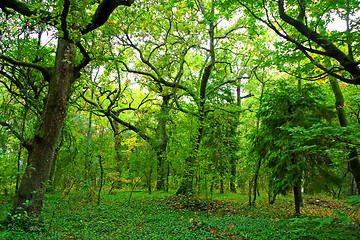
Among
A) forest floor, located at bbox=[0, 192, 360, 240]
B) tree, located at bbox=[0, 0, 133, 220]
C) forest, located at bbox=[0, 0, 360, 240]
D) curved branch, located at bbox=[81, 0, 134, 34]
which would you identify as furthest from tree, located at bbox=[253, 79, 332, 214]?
tree, located at bbox=[0, 0, 133, 220]

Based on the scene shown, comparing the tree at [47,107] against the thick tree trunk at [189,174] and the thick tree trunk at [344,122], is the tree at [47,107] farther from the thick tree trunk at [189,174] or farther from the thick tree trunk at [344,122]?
the thick tree trunk at [344,122]

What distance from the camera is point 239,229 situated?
570 centimetres

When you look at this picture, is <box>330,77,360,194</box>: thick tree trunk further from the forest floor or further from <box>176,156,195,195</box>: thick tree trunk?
<box>176,156,195,195</box>: thick tree trunk

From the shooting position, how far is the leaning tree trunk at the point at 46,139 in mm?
4816

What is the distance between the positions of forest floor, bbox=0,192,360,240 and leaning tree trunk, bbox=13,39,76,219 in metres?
0.57

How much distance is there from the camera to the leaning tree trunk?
4.82 meters

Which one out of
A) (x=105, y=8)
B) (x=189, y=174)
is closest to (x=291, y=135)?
(x=189, y=174)

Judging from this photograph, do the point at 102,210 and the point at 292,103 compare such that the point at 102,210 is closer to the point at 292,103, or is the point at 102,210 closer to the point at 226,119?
the point at 226,119

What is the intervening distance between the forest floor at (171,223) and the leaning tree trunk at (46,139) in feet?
1.88

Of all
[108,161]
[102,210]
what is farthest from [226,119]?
[102,210]

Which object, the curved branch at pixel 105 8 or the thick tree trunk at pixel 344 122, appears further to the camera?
the thick tree trunk at pixel 344 122

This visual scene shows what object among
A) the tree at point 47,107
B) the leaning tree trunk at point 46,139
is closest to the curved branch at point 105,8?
the tree at point 47,107

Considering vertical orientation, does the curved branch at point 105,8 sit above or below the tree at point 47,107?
above

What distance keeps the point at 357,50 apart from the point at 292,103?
3186 mm
